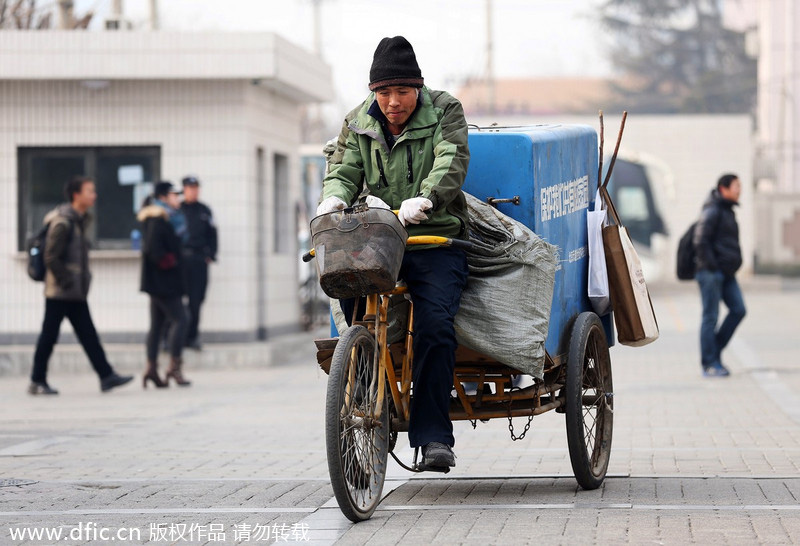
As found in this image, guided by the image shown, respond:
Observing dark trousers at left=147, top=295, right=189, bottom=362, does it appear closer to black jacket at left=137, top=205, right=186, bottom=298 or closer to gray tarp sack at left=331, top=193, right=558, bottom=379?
black jacket at left=137, top=205, right=186, bottom=298

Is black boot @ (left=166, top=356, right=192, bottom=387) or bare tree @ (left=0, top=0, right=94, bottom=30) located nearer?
black boot @ (left=166, top=356, right=192, bottom=387)

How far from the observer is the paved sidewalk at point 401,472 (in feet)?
19.7

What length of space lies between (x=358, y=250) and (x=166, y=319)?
8374 millimetres

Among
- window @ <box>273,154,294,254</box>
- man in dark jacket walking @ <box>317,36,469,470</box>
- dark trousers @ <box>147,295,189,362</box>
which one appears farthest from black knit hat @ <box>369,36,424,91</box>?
window @ <box>273,154,294,254</box>

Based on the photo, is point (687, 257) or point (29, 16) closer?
point (687, 257)

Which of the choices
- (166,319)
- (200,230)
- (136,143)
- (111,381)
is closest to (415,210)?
(111,381)

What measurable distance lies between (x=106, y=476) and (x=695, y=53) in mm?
65174

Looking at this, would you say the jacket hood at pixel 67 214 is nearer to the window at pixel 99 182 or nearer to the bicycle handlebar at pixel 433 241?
the window at pixel 99 182

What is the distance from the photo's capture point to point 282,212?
61.8 ft

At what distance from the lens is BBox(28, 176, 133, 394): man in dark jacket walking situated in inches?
521

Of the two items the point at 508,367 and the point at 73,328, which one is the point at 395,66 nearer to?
the point at 508,367

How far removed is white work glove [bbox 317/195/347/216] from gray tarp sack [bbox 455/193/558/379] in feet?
2.24

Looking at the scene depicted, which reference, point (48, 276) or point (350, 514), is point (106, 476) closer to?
point (350, 514)

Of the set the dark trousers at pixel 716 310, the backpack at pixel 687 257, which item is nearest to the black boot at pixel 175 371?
the backpack at pixel 687 257
